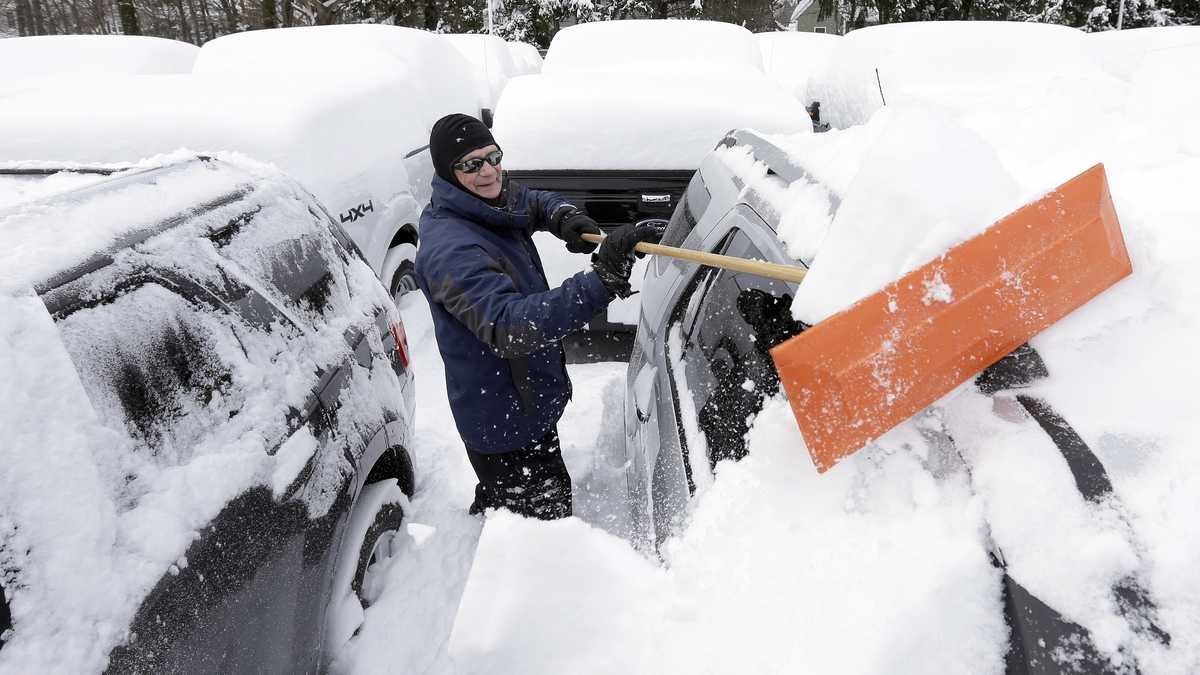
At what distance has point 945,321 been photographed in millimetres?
1166

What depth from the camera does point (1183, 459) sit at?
0.96 m

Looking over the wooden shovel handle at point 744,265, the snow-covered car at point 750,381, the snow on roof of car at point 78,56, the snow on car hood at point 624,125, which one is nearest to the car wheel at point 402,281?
the snow on car hood at point 624,125

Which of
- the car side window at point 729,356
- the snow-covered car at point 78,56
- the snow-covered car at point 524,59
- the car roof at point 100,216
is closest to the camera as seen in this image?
the car roof at point 100,216

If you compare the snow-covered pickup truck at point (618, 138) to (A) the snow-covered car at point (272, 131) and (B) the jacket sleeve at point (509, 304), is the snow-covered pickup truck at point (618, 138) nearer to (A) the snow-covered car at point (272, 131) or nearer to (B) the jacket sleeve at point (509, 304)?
(A) the snow-covered car at point (272, 131)

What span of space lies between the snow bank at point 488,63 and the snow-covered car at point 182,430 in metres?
6.29

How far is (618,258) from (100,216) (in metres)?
1.27

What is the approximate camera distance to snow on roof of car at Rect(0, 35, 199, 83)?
6.91 meters

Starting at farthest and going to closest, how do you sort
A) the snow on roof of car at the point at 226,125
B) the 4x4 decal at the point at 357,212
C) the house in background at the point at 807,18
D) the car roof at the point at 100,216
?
the house in background at the point at 807,18 < the 4x4 decal at the point at 357,212 < the snow on roof of car at the point at 226,125 < the car roof at the point at 100,216

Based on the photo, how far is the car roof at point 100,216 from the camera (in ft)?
4.55

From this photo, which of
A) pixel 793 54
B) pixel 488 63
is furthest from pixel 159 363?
pixel 793 54

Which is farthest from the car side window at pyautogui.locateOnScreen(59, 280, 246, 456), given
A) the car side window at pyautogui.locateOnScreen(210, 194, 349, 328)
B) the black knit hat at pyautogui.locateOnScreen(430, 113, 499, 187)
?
the black knit hat at pyautogui.locateOnScreen(430, 113, 499, 187)

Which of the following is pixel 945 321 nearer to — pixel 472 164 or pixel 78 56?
pixel 472 164

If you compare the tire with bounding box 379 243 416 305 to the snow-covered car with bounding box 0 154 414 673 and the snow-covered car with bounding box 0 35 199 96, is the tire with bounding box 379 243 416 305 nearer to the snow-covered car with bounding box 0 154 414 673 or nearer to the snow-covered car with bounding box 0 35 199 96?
the snow-covered car with bounding box 0 154 414 673

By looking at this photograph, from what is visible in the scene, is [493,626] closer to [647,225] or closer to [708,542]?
[708,542]
